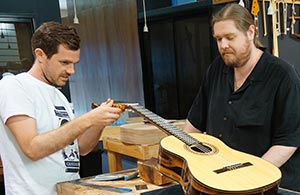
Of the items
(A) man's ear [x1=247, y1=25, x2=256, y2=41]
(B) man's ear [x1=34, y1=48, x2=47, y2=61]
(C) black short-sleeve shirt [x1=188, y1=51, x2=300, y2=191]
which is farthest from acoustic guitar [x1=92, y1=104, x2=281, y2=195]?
(A) man's ear [x1=247, y1=25, x2=256, y2=41]

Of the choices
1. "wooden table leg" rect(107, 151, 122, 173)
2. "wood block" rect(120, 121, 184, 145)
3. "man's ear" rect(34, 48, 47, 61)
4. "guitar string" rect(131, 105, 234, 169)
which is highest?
"man's ear" rect(34, 48, 47, 61)

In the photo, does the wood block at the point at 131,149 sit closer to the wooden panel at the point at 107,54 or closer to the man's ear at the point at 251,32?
the man's ear at the point at 251,32

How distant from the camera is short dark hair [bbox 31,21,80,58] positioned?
1402 millimetres

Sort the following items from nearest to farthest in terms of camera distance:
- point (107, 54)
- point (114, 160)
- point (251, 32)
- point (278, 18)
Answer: point (251, 32) < point (114, 160) < point (278, 18) < point (107, 54)

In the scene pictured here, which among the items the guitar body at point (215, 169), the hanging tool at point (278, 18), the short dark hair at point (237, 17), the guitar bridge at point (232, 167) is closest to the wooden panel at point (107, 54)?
the hanging tool at point (278, 18)

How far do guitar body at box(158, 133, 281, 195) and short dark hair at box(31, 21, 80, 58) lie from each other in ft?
1.90

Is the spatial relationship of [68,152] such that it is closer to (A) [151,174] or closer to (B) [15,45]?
(A) [151,174]

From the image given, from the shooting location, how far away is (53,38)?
4.60 ft

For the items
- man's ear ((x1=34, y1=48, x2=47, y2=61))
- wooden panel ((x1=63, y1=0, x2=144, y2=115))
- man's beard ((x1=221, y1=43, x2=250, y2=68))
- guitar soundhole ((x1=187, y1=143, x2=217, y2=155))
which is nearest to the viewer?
guitar soundhole ((x1=187, y1=143, x2=217, y2=155))

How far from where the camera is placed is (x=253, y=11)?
2510 mm

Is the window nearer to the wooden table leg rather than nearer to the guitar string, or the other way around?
the wooden table leg

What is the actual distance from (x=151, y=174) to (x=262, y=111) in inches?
21.2

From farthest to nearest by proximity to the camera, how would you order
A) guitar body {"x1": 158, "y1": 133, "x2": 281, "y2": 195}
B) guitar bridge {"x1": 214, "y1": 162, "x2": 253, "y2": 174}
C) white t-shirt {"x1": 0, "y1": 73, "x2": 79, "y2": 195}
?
white t-shirt {"x1": 0, "y1": 73, "x2": 79, "y2": 195}
guitar bridge {"x1": 214, "y1": 162, "x2": 253, "y2": 174}
guitar body {"x1": 158, "y1": 133, "x2": 281, "y2": 195}

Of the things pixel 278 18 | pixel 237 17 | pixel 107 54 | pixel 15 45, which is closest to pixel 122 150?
pixel 237 17
